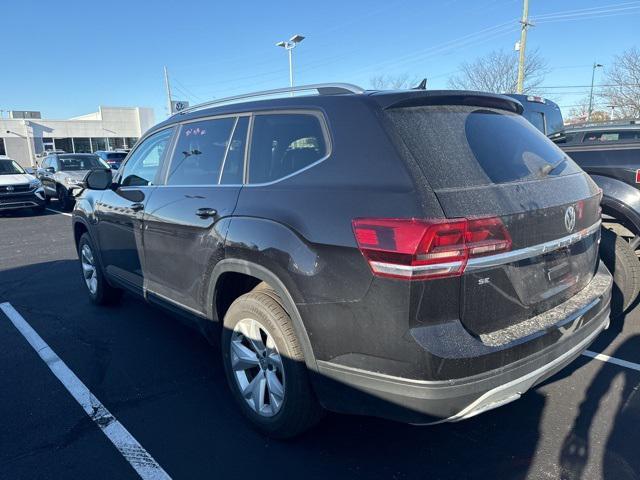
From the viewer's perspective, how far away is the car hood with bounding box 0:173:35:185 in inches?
526

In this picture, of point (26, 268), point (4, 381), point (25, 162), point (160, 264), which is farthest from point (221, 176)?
point (25, 162)

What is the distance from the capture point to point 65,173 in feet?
48.6

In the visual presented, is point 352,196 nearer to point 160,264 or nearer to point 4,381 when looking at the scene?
point 160,264

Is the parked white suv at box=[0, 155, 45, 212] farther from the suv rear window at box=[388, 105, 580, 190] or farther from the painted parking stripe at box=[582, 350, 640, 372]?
the painted parking stripe at box=[582, 350, 640, 372]

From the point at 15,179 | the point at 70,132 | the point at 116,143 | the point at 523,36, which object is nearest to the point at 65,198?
the point at 15,179

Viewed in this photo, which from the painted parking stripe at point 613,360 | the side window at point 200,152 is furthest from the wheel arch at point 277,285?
the painted parking stripe at point 613,360

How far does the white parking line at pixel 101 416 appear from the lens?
8.39 feet

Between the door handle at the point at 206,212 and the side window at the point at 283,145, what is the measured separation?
33cm

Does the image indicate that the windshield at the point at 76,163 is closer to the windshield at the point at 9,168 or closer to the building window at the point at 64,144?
the windshield at the point at 9,168

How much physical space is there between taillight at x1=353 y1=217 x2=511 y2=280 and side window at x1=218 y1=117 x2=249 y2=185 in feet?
3.96

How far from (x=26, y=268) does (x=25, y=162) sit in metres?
50.7

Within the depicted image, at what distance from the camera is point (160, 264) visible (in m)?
3.59

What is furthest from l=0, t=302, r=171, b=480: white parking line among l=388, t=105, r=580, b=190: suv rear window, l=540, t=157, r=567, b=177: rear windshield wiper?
l=540, t=157, r=567, b=177: rear windshield wiper

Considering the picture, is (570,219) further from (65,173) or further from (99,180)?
(65,173)
